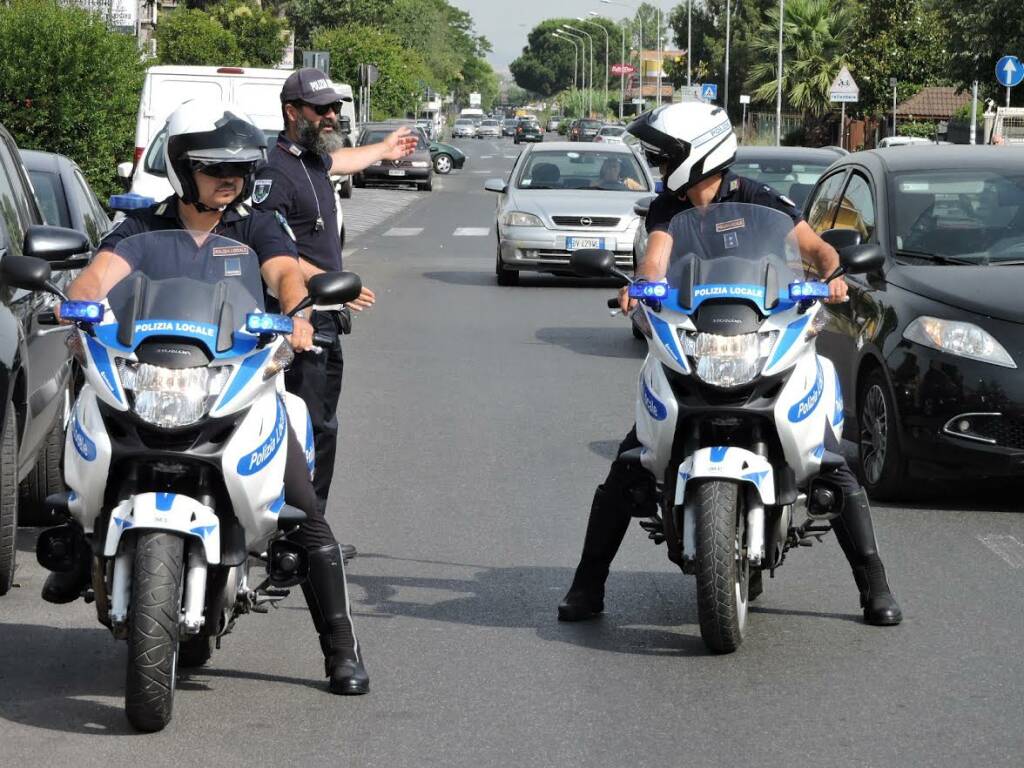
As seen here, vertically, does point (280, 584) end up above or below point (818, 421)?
below

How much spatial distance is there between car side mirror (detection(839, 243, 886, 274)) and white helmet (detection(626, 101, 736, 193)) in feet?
1.61

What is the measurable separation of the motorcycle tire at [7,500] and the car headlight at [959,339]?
4.04 meters

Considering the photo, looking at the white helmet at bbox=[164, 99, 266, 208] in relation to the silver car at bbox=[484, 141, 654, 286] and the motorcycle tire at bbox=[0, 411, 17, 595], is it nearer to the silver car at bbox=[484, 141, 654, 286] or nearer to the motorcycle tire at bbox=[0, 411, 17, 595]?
the motorcycle tire at bbox=[0, 411, 17, 595]

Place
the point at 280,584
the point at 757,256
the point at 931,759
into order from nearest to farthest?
1. the point at 931,759
2. the point at 280,584
3. the point at 757,256

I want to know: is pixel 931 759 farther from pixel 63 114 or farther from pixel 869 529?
pixel 63 114

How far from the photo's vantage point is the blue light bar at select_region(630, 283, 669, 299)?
230 inches

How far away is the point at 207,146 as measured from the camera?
17.9ft

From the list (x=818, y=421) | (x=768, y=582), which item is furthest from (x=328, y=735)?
(x=768, y=582)

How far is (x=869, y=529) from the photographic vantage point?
6434 millimetres

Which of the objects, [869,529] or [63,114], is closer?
[869,529]

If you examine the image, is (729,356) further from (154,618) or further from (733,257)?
(154,618)

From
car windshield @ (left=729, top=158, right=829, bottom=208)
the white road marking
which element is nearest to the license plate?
car windshield @ (left=729, top=158, right=829, bottom=208)

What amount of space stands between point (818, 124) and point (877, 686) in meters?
62.6

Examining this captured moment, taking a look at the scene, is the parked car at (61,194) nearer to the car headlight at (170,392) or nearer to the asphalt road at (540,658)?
the asphalt road at (540,658)
